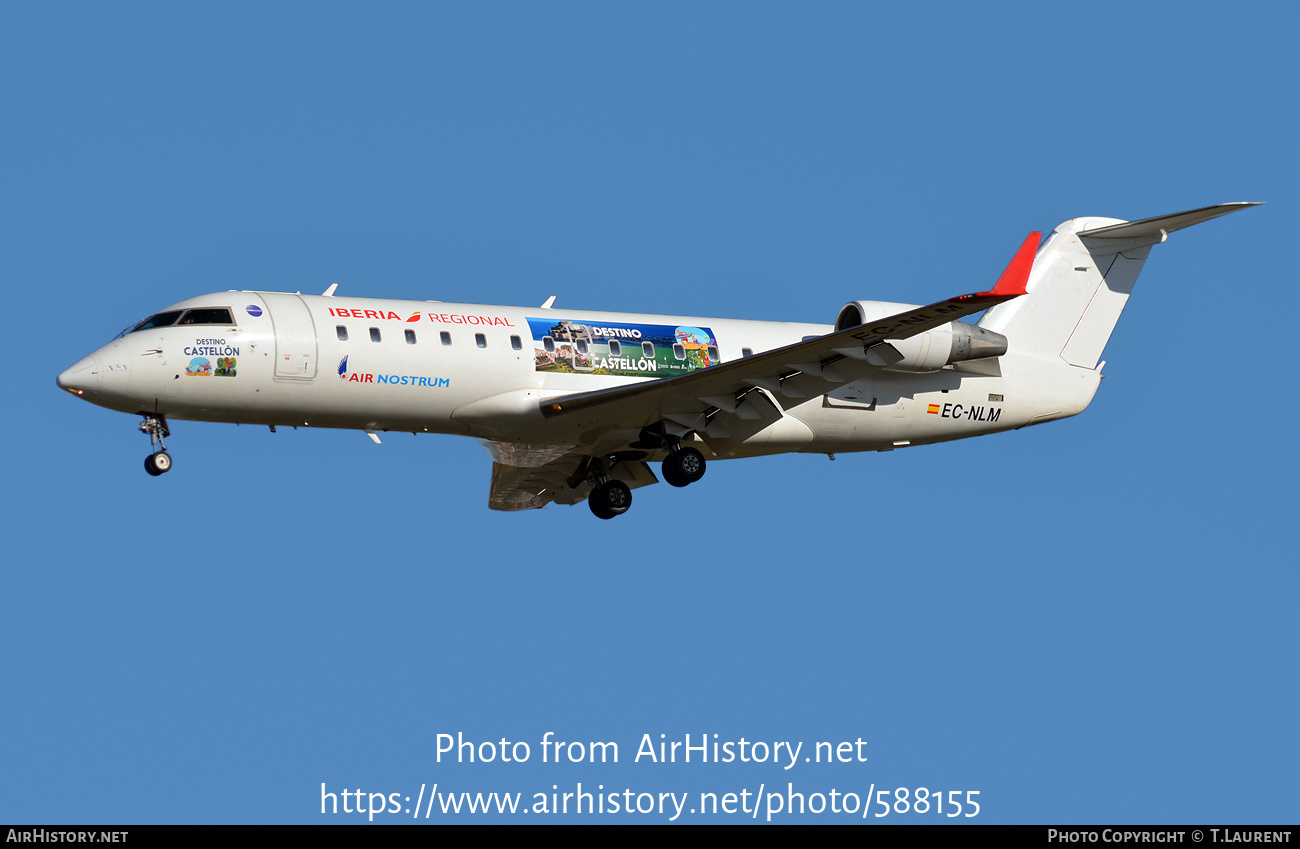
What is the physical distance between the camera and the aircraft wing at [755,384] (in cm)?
2469

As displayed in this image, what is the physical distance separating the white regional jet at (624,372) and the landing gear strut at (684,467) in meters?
0.04

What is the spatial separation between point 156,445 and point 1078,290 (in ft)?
52.1

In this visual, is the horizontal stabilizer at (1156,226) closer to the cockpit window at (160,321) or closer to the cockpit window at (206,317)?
the cockpit window at (206,317)

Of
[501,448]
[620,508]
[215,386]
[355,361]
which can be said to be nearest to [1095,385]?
[620,508]

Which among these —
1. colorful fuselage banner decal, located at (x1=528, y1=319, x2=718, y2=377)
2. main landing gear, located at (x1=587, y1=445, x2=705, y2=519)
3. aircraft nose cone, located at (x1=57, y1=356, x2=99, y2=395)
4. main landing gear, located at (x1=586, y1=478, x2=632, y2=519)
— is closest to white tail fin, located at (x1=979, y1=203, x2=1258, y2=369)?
colorful fuselage banner decal, located at (x1=528, y1=319, x2=718, y2=377)

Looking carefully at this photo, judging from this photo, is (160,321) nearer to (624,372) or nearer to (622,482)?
(624,372)

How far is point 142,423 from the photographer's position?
24688 mm

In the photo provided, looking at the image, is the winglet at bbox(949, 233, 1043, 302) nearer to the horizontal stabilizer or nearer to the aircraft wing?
the aircraft wing

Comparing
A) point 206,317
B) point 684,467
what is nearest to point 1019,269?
point 684,467

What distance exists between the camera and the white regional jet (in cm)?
2467

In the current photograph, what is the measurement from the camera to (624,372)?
26.7 metres

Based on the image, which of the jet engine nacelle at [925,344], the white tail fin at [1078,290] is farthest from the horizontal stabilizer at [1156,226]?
the jet engine nacelle at [925,344]
